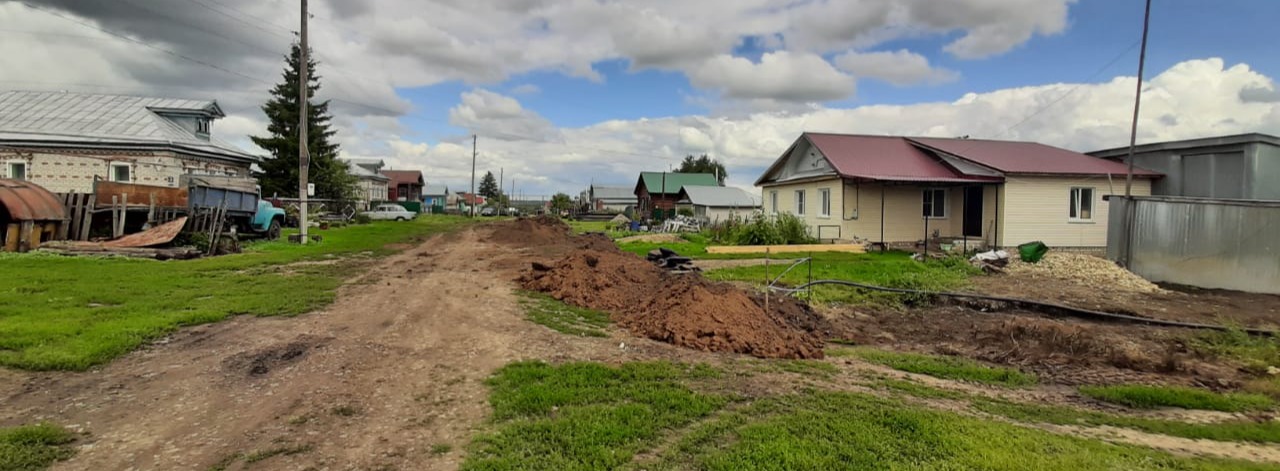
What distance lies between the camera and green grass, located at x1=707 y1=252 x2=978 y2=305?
1204cm

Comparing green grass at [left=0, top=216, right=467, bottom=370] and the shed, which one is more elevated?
the shed

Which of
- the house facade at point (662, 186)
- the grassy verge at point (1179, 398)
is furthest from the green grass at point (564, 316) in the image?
the house facade at point (662, 186)

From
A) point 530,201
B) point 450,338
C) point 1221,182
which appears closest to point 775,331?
point 450,338

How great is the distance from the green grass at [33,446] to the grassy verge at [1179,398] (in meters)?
8.35

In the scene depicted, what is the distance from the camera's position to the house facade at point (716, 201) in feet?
156

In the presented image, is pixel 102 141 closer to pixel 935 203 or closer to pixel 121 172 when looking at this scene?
pixel 121 172

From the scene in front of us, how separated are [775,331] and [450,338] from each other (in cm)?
391

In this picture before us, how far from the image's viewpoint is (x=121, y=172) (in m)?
28.8

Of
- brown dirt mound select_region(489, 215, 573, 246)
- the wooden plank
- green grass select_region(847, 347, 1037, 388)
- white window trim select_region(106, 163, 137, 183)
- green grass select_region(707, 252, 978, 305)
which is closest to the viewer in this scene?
green grass select_region(847, 347, 1037, 388)

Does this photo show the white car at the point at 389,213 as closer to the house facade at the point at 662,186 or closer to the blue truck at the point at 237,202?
the house facade at the point at 662,186

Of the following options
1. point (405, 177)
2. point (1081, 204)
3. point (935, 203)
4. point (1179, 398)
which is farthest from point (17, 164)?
point (405, 177)

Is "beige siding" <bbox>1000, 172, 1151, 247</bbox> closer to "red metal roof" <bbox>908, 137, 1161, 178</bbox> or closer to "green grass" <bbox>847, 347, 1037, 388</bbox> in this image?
"red metal roof" <bbox>908, 137, 1161, 178</bbox>

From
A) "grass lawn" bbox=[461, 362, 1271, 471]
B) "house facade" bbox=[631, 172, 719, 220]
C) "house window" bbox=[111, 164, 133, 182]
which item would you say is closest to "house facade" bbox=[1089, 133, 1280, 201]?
"grass lawn" bbox=[461, 362, 1271, 471]

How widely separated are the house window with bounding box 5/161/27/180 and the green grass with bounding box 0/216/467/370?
20.9 metres
